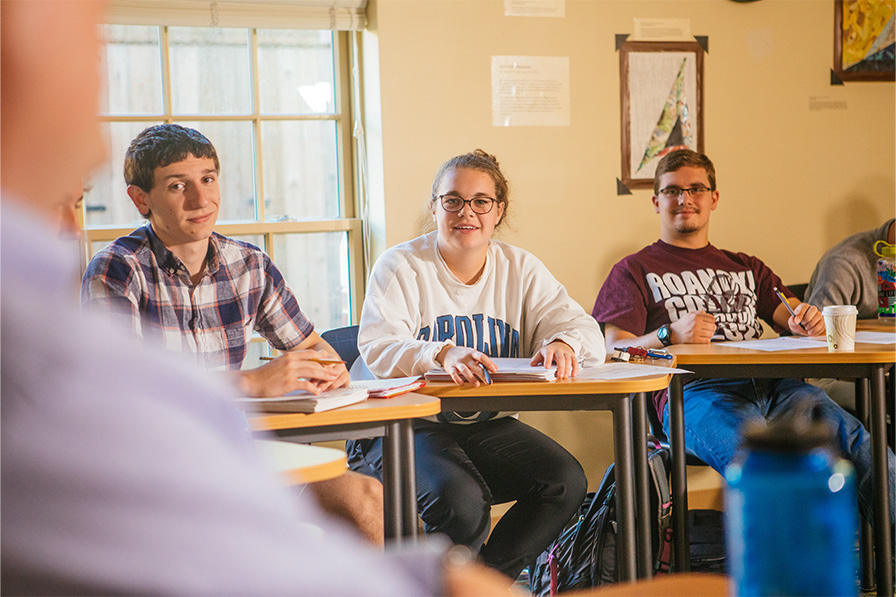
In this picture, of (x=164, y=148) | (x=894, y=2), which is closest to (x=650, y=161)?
(x=894, y=2)

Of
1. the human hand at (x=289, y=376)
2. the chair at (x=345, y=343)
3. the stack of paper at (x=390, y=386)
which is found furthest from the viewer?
the chair at (x=345, y=343)

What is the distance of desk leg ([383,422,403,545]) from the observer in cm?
177

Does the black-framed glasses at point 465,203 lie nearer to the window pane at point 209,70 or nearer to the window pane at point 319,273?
the window pane at point 319,273

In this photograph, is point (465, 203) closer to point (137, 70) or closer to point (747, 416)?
point (747, 416)

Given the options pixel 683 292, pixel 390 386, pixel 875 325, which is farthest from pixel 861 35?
pixel 390 386

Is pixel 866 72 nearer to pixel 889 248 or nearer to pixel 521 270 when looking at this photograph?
Answer: pixel 889 248

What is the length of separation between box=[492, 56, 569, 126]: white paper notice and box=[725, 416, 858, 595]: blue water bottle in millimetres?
2854

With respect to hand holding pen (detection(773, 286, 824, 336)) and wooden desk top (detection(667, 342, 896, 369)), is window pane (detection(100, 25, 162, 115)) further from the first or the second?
hand holding pen (detection(773, 286, 824, 336))

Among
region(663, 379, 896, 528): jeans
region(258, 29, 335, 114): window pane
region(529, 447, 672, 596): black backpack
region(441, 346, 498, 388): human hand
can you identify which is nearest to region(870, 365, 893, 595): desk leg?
region(663, 379, 896, 528): jeans

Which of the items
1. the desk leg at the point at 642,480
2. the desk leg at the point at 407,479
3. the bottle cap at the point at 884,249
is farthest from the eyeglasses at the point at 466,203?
the bottle cap at the point at 884,249

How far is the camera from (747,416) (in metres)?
2.47

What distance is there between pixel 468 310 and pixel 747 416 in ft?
3.06

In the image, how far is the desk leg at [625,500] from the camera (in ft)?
6.61

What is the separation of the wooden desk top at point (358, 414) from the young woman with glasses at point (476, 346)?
0.84 feet
